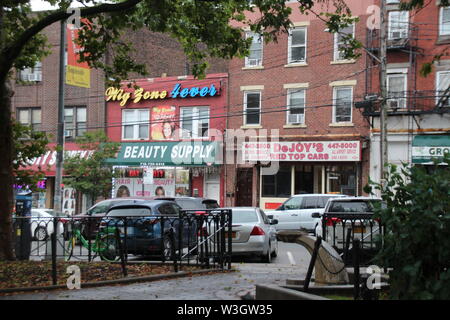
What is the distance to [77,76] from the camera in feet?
63.0

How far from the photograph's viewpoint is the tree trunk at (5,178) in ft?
40.8

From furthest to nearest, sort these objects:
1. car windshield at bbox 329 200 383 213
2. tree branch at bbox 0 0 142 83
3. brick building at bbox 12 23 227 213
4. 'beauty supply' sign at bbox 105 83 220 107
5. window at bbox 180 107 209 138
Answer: brick building at bbox 12 23 227 213
window at bbox 180 107 209 138
'beauty supply' sign at bbox 105 83 220 107
car windshield at bbox 329 200 383 213
tree branch at bbox 0 0 142 83

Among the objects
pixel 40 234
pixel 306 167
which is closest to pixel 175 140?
pixel 306 167

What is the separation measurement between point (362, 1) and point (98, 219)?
22.3m

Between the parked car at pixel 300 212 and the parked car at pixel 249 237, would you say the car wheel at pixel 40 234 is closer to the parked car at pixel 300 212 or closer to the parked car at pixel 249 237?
the parked car at pixel 249 237

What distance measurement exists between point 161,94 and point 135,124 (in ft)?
8.77

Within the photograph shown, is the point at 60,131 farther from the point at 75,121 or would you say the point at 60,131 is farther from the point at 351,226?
the point at 75,121

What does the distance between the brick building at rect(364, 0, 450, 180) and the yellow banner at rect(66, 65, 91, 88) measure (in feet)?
49.8

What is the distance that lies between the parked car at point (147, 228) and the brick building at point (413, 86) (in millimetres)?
16256

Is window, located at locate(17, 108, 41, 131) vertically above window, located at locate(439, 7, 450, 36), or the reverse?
window, located at locate(439, 7, 450, 36)

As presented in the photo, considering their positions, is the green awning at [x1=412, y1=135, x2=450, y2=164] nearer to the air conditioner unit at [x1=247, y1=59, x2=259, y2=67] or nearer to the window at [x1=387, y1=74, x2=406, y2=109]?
the window at [x1=387, y1=74, x2=406, y2=109]

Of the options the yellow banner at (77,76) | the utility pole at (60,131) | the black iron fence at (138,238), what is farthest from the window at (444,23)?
the black iron fence at (138,238)

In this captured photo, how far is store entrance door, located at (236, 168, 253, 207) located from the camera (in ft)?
109

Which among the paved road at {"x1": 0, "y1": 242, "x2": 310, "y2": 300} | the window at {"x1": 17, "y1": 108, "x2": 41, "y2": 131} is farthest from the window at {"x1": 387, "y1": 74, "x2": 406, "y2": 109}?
the window at {"x1": 17, "y1": 108, "x2": 41, "y2": 131}
